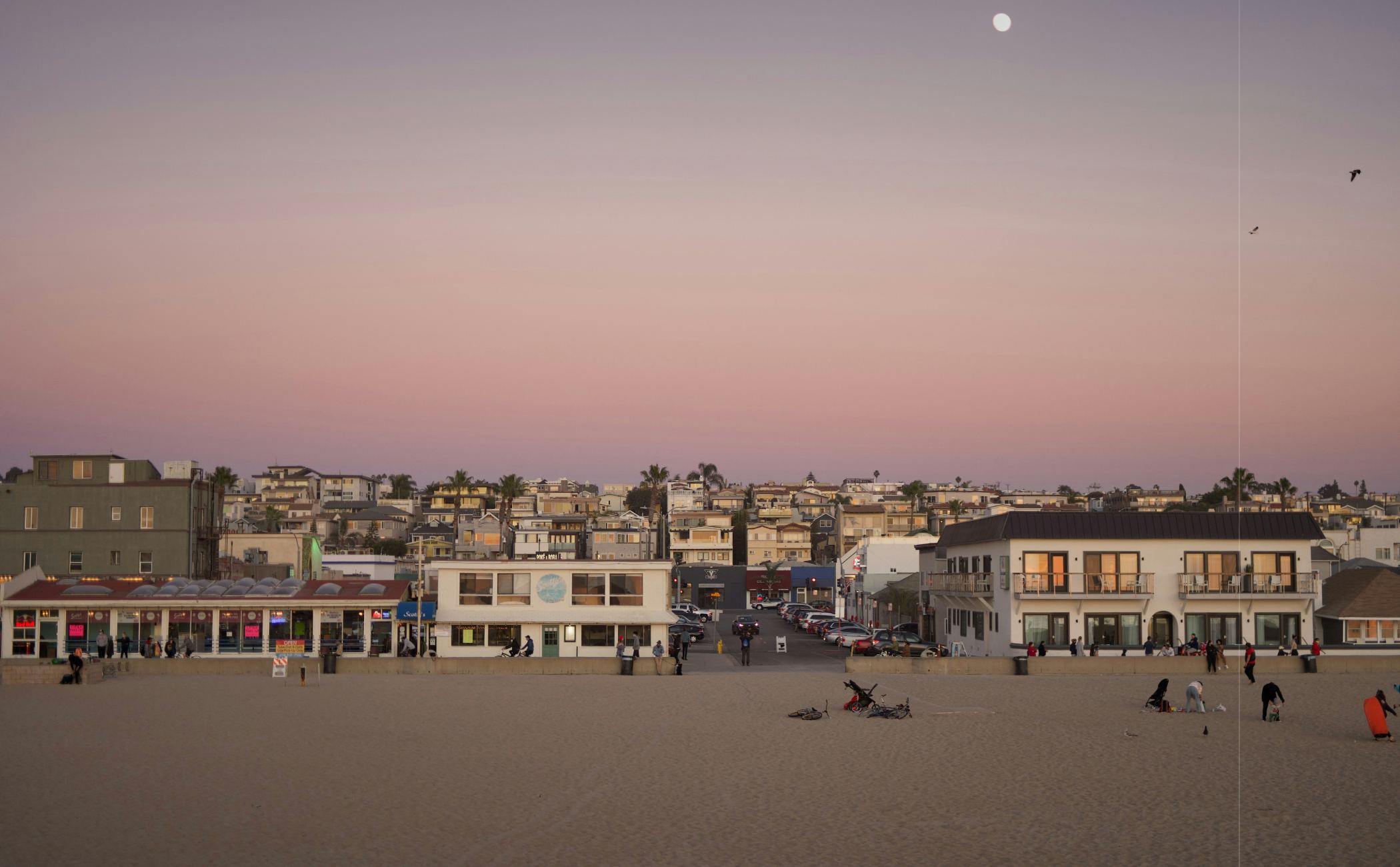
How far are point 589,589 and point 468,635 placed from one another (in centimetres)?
549

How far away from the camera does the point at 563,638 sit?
5241 centimetres

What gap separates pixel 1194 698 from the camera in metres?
33.0

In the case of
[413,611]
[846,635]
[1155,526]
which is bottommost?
[846,635]

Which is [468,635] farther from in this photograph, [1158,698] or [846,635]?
[1158,698]

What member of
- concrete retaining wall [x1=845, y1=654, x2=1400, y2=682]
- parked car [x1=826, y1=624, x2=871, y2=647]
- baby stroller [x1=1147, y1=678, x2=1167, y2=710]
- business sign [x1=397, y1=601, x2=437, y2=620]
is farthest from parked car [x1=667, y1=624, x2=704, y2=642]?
baby stroller [x1=1147, y1=678, x2=1167, y2=710]

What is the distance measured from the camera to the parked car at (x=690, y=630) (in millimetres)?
67188

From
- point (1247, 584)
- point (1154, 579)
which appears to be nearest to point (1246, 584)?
A: point (1247, 584)

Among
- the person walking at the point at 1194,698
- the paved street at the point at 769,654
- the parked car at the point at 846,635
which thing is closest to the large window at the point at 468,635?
the paved street at the point at 769,654

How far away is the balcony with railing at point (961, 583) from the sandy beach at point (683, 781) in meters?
18.2

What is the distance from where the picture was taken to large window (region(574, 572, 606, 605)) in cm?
5294

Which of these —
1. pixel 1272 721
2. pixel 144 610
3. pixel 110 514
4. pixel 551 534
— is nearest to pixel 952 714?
pixel 1272 721

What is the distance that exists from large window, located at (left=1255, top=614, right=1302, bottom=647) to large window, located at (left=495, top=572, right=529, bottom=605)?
31.0 metres

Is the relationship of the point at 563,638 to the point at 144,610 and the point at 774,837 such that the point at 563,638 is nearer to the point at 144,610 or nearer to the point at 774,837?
the point at 144,610

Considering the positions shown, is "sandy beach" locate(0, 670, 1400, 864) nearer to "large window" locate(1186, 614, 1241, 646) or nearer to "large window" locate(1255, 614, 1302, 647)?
"large window" locate(1186, 614, 1241, 646)
